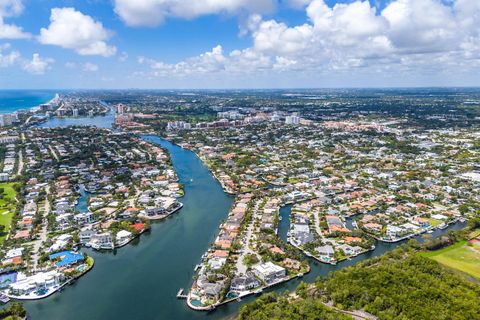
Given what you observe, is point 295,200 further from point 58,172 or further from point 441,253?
point 58,172

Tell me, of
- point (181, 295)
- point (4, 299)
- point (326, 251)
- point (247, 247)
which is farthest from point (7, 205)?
point (326, 251)

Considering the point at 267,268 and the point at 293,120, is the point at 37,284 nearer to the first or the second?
the point at 267,268

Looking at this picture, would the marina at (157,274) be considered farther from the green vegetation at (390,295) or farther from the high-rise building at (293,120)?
the high-rise building at (293,120)

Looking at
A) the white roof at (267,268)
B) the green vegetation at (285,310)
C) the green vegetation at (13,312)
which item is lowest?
the green vegetation at (13,312)

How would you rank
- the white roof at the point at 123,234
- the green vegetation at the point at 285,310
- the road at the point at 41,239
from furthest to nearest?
the white roof at the point at 123,234 → the road at the point at 41,239 → the green vegetation at the point at 285,310

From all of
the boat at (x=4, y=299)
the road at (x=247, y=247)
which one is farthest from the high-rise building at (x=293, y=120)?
the boat at (x=4, y=299)
